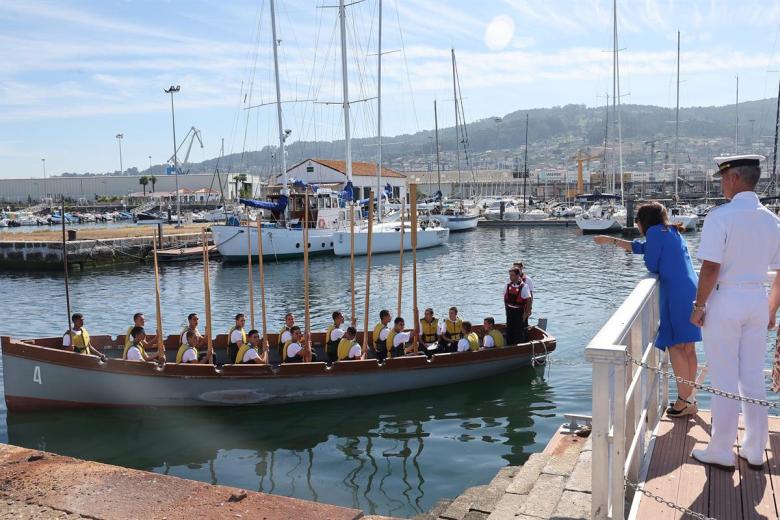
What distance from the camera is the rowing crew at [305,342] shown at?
14.1 meters

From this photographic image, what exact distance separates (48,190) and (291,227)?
377 ft

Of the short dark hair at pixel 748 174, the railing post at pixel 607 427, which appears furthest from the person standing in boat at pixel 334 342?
the railing post at pixel 607 427

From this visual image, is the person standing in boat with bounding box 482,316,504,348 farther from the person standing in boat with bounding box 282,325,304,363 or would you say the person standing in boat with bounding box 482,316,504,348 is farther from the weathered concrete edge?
the weathered concrete edge

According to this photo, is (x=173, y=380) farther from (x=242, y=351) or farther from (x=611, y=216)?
(x=611, y=216)

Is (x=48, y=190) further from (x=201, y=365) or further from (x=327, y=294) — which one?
(x=201, y=365)

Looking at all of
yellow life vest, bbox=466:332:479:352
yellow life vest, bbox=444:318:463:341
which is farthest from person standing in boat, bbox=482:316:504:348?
yellow life vest, bbox=444:318:463:341

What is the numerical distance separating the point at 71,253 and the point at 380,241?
1928 cm

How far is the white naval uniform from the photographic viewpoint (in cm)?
433

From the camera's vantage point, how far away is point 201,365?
1355 centimetres

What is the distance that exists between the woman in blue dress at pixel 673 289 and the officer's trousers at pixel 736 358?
0.86m

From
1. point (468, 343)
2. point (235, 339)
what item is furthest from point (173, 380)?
point (468, 343)

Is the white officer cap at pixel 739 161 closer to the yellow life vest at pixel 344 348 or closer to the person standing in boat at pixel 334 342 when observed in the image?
the yellow life vest at pixel 344 348

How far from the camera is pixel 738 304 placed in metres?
4.35

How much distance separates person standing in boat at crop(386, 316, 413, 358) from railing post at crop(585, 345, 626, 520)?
11.3 meters
